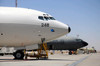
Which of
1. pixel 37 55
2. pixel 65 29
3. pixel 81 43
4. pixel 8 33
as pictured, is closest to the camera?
pixel 8 33

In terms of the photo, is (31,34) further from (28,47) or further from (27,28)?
(28,47)

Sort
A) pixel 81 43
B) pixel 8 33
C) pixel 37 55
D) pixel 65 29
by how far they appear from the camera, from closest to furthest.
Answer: pixel 8 33, pixel 65 29, pixel 37 55, pixel 81 43

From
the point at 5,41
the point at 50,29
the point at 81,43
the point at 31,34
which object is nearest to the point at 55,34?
the point at 50,29

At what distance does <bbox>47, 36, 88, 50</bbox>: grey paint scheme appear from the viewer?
4805cm

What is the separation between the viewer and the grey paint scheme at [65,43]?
4805cm

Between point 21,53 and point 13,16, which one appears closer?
point 13,16

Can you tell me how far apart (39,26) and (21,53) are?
467cm

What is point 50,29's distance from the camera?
23000 millimetres

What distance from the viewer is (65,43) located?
159 ft

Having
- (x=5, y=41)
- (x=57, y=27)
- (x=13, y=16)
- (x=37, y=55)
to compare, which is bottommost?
(x=37, y=55)

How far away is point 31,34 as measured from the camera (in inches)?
884

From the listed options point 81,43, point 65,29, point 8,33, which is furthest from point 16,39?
point 81,43

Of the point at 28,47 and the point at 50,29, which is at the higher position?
the point at 50,29

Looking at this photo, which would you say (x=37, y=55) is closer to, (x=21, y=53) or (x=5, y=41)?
(x=21, y=53)
